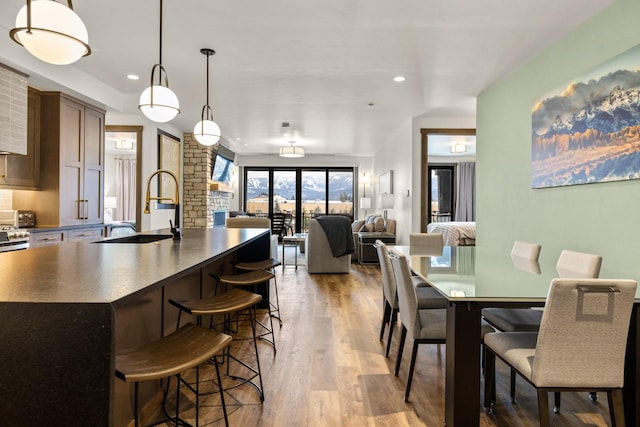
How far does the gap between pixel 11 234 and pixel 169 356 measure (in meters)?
3.25

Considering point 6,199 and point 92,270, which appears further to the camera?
point 6,199

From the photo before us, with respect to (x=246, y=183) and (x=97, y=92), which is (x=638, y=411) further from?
(x=246, y=183)

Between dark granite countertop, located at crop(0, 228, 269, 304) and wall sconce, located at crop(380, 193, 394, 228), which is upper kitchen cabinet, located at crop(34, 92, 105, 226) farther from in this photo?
wall sconce, located at crop(380, 193, 394, 228)

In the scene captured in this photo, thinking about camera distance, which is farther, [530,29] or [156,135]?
[156,135]

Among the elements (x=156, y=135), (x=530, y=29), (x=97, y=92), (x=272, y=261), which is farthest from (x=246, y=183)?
(x=530, y=29)

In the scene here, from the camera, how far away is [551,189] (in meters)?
3.44

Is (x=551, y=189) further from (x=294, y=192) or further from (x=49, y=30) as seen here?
(x=294, y=192)

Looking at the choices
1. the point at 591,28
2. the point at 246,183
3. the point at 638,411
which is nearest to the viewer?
the point at 638,411

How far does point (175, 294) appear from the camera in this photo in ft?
7.77

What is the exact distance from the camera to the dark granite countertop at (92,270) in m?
1.05

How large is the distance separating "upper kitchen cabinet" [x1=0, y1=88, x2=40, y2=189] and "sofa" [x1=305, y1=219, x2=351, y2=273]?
378 centimetres

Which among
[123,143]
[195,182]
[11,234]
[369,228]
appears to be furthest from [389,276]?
[123,143]

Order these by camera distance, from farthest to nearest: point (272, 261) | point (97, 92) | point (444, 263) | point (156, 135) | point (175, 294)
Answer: point (156, 135) < point (97, 92) < point (272, 261) < point (444, 263) < point (175, 294)

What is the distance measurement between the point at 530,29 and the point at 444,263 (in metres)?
2.11
